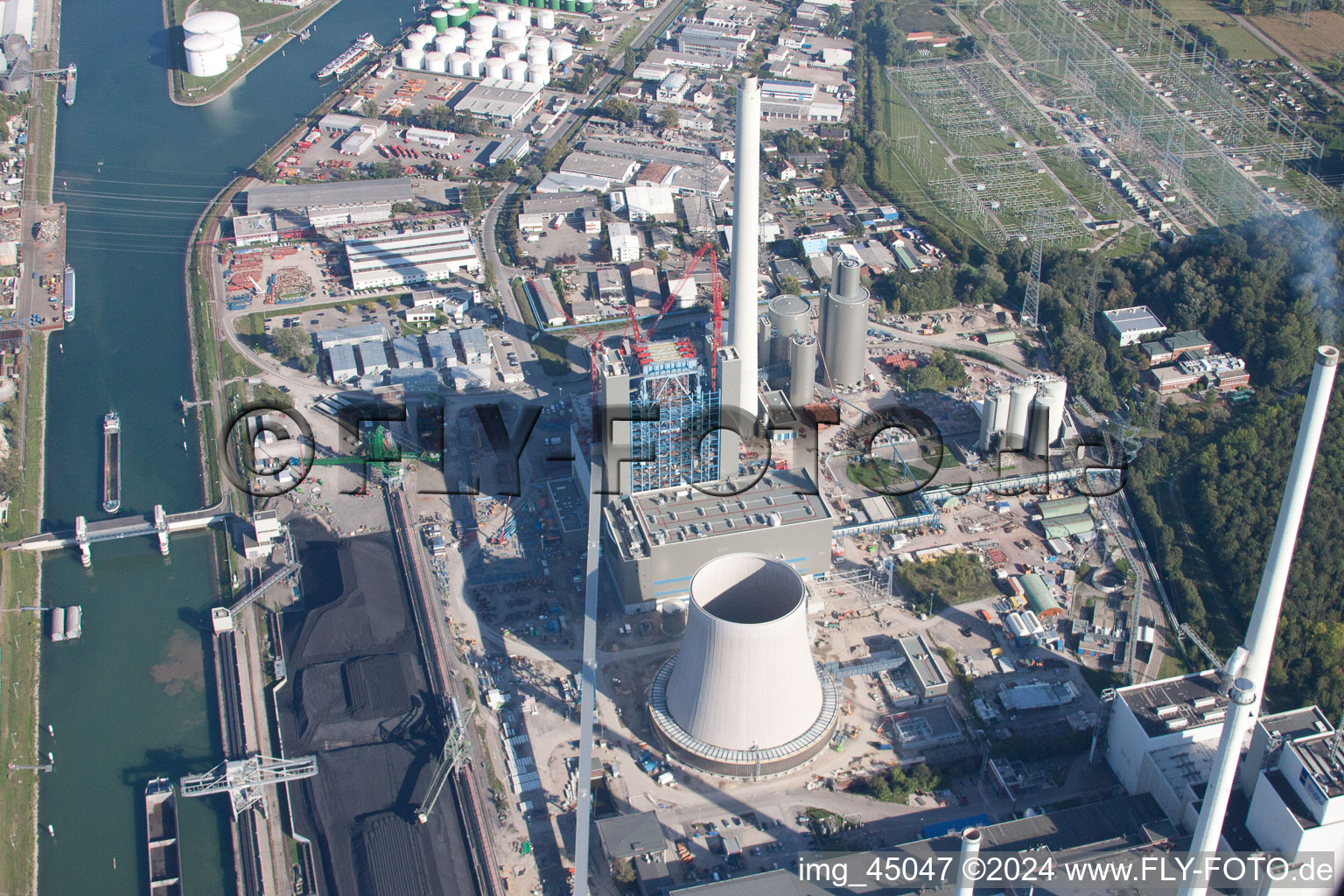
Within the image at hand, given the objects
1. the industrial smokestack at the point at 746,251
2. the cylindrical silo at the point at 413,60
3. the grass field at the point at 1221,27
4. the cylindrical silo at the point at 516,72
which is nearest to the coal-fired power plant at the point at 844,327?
the industrial smokestack at the point at 746,251

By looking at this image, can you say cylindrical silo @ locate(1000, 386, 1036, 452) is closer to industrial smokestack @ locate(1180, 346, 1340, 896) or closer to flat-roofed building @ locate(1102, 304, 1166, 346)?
flat-roofed building @ locate(1102, 304, 1166, 346)

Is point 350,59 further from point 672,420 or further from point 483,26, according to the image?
point 672,420

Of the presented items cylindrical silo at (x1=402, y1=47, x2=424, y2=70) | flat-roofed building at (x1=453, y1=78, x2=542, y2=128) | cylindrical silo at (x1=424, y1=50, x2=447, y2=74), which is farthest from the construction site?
cylindrical silo at (x1=402, y1=47, x2=424, y2=70)

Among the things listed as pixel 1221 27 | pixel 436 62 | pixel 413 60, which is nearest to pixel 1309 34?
pixel 1221 27

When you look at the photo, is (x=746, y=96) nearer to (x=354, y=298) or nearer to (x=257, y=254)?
(x=354, y=298)

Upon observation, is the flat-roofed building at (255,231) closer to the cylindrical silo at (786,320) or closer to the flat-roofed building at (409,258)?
the flat-roofed building at (409,258)

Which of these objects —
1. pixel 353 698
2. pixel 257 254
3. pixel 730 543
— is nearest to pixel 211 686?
pixel 353 698

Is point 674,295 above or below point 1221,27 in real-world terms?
below
